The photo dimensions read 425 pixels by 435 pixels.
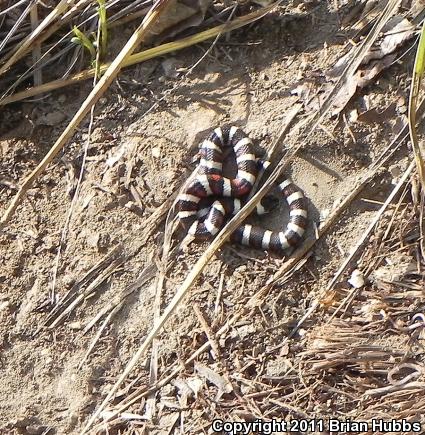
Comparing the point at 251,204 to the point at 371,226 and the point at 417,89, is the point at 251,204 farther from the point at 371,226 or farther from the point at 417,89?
the point at 417,89

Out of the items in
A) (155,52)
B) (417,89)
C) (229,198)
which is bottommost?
(229,198)

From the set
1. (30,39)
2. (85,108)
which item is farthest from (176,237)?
(30,39)

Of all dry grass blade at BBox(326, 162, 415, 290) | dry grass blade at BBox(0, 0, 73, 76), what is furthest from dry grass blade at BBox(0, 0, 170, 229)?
dry grass blade at BBox(326, 162, 415, 290)

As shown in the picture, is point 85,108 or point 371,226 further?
point 371,226

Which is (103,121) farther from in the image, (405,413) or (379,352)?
(405,413)

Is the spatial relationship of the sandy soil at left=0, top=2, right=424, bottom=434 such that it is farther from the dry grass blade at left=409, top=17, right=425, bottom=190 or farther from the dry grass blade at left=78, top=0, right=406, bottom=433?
the dry grass blade at left=409, top=17, right=425, bottom=190

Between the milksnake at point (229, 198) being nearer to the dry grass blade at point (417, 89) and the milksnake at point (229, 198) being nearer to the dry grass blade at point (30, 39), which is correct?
the dry grass blade at point (417, 89)

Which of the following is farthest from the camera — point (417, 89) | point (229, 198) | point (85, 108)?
point (229, 198)

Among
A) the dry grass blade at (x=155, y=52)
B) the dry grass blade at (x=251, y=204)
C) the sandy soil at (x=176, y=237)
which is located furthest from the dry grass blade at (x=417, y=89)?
the dry grass blade at (x=155, y=52)
